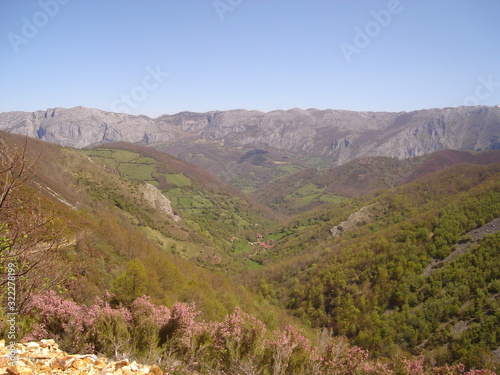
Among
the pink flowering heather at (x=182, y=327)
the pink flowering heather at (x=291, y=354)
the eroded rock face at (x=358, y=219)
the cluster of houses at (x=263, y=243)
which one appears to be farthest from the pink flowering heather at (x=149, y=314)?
the cluster of houses at (x=263, y=243)

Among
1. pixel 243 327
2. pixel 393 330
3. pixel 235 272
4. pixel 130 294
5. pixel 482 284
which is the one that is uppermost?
pixel 243 327

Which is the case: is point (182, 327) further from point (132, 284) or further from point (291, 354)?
point (132, 284)

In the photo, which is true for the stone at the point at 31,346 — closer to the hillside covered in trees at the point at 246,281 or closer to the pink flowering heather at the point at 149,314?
the hillside covered in trees at the point at 246,281

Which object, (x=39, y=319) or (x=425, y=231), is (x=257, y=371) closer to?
(x=39, y=319)

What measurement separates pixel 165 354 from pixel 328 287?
64.7 metres

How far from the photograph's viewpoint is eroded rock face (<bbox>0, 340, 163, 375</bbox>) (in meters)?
7.07

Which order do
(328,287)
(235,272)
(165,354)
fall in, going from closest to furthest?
(165,354) → (328,287) → (235,272)

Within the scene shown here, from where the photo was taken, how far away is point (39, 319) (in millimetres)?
9789

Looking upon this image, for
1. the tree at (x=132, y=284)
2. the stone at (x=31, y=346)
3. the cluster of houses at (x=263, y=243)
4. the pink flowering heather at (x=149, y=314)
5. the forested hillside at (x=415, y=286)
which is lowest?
the cluster of houses at (x=263, y=243)

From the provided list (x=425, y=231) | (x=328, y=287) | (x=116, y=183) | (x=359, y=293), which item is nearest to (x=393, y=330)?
(x=359, y=293)

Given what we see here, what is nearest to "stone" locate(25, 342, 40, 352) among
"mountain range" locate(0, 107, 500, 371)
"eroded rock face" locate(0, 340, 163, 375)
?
"eroded rock face" locate(0, 340, 163, 375)

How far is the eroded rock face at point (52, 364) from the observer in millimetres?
7066

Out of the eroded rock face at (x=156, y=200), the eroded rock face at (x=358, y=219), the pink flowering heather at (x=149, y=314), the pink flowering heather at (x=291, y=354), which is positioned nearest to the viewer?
the pink flowering heather at (x=291, y=354)

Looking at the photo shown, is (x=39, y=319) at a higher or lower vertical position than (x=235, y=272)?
higher
